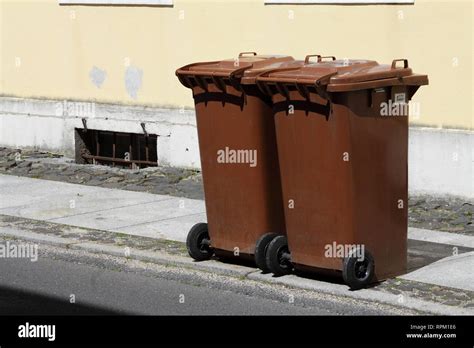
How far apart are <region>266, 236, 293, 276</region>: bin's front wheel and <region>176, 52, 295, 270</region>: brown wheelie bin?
8 centimetres

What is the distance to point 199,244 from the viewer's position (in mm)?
9789

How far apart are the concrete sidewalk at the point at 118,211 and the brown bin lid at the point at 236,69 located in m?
1.78

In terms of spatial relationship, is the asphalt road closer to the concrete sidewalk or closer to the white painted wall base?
the concrete sidewalk

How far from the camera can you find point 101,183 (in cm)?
1374

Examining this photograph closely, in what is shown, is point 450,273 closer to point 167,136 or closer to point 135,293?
point 135,293

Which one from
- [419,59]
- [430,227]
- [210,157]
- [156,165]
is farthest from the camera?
[156,165]

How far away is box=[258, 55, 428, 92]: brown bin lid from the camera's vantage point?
8.47 m

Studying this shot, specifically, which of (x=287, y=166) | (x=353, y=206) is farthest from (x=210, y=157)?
(x=353, y=206)

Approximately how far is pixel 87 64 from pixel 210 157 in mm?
6303

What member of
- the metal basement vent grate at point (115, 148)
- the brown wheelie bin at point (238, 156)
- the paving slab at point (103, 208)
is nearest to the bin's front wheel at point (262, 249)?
the brown wheelie bin at point (238, 156)

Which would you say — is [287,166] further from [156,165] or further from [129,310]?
[156,165]

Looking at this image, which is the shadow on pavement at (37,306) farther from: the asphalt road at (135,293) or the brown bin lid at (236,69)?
the brown bin lid at (236,69)

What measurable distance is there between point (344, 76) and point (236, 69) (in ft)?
3.53

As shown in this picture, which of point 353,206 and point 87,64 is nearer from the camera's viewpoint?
point 353,206
